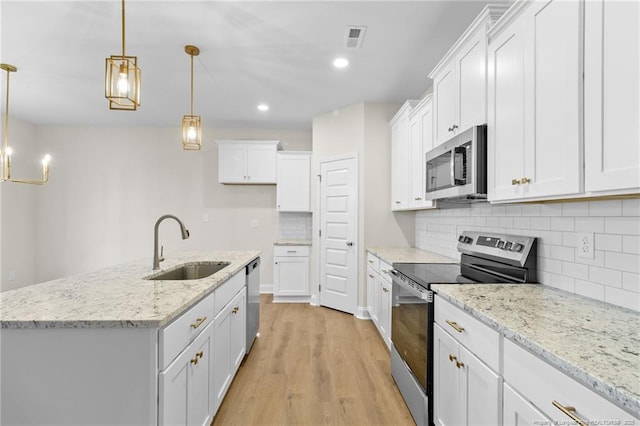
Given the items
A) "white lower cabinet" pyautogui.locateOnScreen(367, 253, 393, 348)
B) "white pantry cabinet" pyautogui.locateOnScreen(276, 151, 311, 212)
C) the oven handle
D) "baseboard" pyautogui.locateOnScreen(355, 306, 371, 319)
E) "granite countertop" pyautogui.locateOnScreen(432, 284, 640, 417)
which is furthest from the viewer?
"white pantry cabinet" pyautogui.locateOnScreen(276, 151, 311, 212)

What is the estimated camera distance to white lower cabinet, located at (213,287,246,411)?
76.3 inches

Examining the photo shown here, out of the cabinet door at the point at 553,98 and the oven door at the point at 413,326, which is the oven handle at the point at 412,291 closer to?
the oven door at the point at 413,326

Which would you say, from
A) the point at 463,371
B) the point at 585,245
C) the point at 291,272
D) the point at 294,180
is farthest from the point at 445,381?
the point at 294,180

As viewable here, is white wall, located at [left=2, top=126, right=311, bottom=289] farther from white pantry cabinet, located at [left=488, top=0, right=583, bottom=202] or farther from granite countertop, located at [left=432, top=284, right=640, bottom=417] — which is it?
granite countertop, located at [left=432, top=284, right=640, bottom=417]

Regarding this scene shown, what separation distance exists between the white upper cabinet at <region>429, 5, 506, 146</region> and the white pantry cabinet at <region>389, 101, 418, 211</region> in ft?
2.79

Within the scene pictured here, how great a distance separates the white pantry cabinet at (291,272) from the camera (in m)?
4.82

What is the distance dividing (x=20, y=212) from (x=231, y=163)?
3401mm

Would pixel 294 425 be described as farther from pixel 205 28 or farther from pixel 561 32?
pixel 205 28

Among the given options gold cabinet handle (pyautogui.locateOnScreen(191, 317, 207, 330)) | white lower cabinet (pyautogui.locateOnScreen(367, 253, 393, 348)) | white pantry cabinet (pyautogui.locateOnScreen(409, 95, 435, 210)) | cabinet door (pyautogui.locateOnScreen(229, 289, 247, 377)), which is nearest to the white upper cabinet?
white pantry cabinet (pyautogui.locateOnScreen(409, 95, 435, 210))

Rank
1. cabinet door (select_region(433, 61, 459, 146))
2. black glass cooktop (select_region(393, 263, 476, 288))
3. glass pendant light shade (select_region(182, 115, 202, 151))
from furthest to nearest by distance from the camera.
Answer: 1. glass pendant light shade (select_region(182, 115, 202, 151))
2. cabinet door (select_region(433, 61, 459, 146))
3. black glass cooktop (select_region(393, 263, 476, 288))

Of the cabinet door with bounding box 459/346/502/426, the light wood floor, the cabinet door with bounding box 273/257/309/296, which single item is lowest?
the light wood floor

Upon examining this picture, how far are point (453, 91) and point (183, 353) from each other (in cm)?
225

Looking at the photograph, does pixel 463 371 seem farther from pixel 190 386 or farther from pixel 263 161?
pixel 263 161

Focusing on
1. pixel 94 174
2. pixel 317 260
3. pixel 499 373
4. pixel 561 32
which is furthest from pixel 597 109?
pixel 94 174
